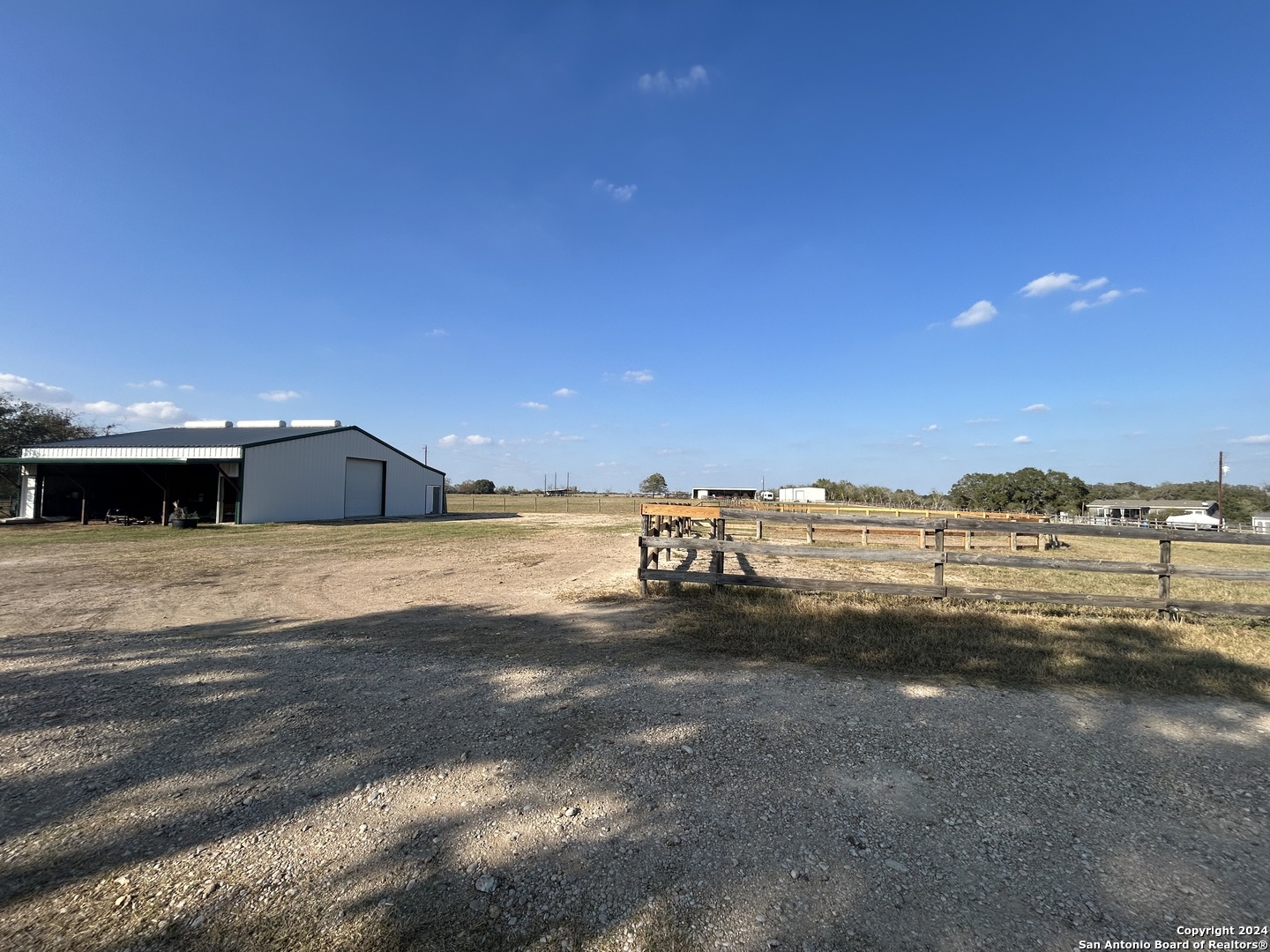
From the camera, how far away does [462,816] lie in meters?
2.78

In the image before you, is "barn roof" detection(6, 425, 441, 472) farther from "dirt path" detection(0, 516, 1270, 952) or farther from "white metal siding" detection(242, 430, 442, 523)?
"dirt path" detection(0, 516, 1270, 952)

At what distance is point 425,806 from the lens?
2857 millimetres

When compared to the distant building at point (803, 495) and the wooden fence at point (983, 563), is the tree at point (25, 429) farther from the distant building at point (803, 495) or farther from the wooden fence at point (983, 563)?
the distant building at point (803, 495)

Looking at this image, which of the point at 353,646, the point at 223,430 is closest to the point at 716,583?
the point at 353,646

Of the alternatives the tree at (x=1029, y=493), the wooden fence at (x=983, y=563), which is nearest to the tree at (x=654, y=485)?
the tree at (x=1029, y=493)

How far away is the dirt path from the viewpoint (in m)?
2.16

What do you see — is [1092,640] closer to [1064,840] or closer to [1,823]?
[1064,840]

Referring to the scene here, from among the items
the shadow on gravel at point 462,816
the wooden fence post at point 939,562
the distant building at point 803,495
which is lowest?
the shadow on gravel at point 462,816

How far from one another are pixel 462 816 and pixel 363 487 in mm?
31762

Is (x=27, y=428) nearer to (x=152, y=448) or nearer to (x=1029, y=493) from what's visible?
(x=152, y=448)

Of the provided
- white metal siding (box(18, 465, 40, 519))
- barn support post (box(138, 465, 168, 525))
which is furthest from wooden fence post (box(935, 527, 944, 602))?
white metal siding (box(18, 465, 40, 519))

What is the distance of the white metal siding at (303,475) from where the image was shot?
2453 cm

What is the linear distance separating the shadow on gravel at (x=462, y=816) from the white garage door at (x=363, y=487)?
88.2ft

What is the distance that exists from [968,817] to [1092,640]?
175 inches
